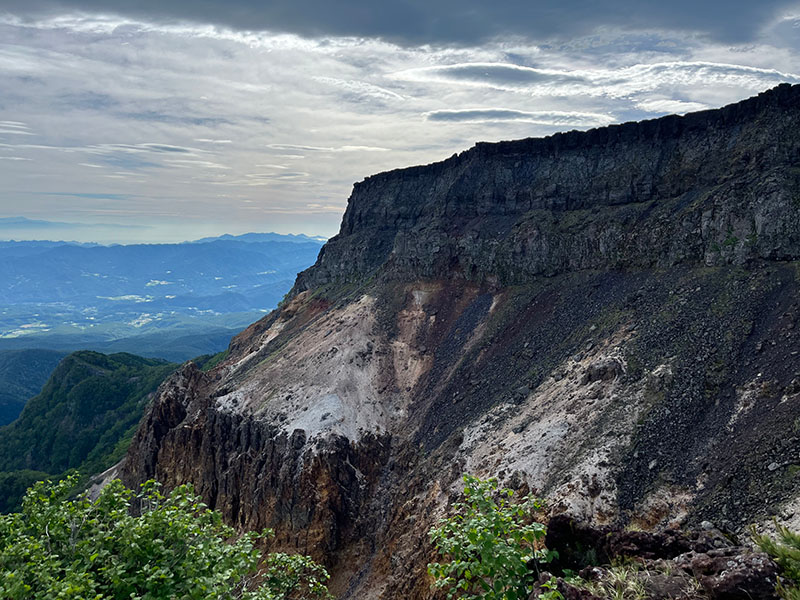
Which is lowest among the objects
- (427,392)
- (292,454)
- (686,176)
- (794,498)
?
(292,454)

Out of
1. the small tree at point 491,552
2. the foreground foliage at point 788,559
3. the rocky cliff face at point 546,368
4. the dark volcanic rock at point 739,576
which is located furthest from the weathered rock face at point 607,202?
the small tree at point 491,552

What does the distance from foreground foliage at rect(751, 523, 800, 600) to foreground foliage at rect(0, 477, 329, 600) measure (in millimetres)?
11806

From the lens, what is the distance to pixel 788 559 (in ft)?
33.8

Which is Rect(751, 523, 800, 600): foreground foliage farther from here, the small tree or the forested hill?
the forested hill

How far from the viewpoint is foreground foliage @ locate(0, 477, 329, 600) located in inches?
436

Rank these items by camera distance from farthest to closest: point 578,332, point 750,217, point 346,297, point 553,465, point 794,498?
1. point 346,297
2. point 578,332
3. point 750,217
4. point 553,465
5. point 794,498

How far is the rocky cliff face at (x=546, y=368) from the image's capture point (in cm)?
2533

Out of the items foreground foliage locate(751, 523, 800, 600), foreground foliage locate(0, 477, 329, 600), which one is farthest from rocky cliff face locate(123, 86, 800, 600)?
foreground foliage locate(0, 477, 329, 600)

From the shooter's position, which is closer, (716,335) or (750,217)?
(716,335)

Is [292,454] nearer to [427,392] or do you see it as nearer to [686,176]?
[427,392]

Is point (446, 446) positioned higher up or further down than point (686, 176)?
further down

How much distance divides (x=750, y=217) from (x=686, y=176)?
375 inches

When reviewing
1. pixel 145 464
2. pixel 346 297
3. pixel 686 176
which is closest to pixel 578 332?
pixel 686 176

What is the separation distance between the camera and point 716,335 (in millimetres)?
29984
